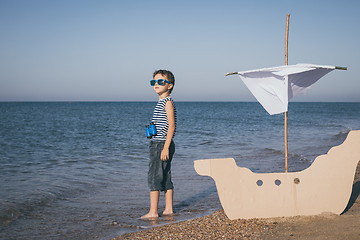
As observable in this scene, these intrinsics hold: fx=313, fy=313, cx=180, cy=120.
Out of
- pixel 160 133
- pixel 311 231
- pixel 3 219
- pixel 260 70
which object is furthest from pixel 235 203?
pixel 3 219

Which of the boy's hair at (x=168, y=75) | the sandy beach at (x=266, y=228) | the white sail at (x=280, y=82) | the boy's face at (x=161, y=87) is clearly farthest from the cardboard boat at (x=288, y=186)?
the boy's hair at (x=168, y=75)

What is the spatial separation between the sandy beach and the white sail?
142 cm

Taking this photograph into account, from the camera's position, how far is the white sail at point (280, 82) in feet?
13.2

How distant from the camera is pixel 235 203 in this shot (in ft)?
12.9

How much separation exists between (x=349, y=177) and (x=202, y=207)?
2.35 m

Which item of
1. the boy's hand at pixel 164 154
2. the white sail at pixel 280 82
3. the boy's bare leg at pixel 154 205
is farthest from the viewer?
the boy's bare leg at pixel 154 205

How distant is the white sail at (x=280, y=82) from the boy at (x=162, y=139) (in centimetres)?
108

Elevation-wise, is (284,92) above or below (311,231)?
above

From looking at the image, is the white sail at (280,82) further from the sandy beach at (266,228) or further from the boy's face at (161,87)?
the sandy beach at (266,228)

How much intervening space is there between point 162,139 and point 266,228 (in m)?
1.78

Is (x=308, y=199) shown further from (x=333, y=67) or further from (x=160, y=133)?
(x=160, y=133)

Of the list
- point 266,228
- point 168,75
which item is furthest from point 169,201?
point 168,75

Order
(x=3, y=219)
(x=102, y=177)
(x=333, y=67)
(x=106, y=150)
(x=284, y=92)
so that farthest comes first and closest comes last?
(x=106, y=150) < (x=102, y=177) < (x=3, y=219) < (x=284, y=92) < (x=333, y=67)

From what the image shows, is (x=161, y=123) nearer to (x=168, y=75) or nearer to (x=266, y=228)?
(x=168, y=75)
